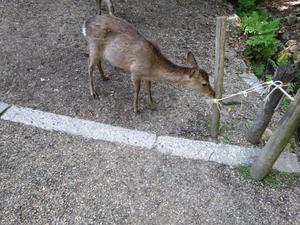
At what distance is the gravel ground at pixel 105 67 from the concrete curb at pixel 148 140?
15cm

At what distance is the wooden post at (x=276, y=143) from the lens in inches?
137

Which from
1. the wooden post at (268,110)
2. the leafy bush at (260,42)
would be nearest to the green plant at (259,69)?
the leafy bush at (260,42)

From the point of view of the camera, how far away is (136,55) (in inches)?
169

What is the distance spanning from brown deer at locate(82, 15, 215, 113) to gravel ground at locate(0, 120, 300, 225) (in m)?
0.89

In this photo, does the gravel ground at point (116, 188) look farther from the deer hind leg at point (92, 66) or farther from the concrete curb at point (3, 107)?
the deer hind leg at point (92, 66)

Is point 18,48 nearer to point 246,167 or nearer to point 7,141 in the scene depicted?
point 7,141

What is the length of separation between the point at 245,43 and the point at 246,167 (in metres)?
3.04

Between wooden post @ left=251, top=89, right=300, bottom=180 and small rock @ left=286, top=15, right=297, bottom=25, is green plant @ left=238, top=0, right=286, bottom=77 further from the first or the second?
wooden post @ left=251, top=89, right=300, bottom=180

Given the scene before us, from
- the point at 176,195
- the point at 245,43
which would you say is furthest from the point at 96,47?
the point at 245,43

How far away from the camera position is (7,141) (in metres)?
4.15

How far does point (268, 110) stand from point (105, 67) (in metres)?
2.52

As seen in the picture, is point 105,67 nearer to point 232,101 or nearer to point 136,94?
point 136,94

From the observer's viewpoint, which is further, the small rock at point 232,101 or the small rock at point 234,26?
the small rock at point 234,26

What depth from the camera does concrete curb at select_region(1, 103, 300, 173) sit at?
13.7ft
